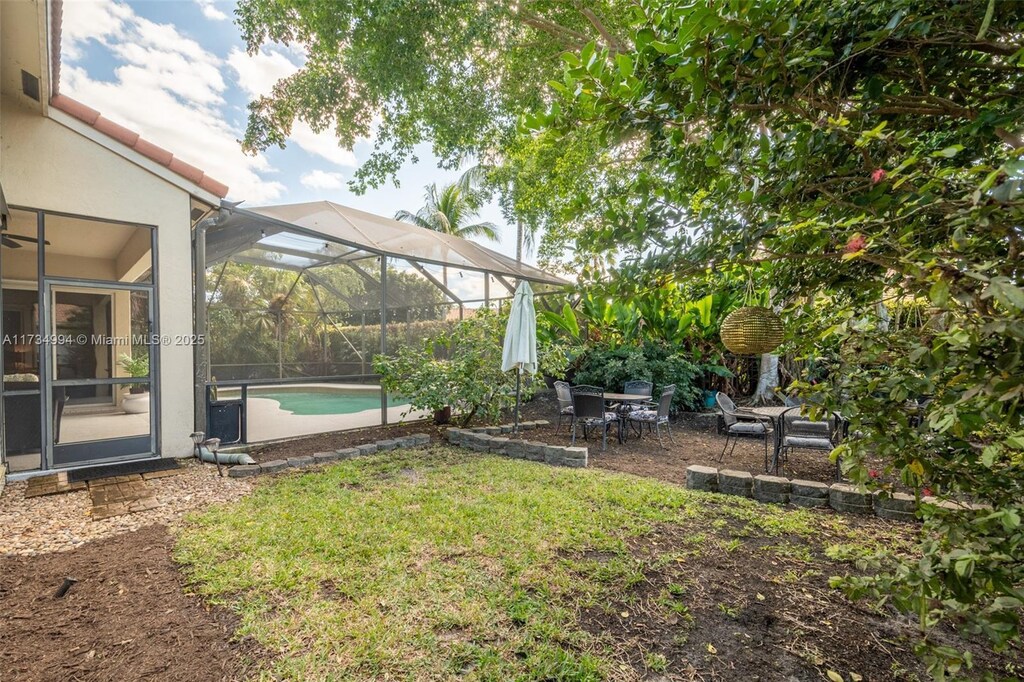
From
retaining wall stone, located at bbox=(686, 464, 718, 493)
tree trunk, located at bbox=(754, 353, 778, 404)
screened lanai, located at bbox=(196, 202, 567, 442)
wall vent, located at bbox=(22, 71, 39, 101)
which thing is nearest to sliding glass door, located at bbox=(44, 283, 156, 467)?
screened lanai, located at bbox=(196, 202, 567, 442)

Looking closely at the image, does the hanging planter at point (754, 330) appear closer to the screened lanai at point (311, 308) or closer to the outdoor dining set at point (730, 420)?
the outdoor dining set at point (730, 420)

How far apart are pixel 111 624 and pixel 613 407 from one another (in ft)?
24.3

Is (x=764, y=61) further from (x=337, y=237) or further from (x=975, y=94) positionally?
(x=337, y=237)

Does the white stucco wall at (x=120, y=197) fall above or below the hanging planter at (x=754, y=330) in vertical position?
above

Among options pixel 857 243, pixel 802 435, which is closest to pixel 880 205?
pixel 857 243

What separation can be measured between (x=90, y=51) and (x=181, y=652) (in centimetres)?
860

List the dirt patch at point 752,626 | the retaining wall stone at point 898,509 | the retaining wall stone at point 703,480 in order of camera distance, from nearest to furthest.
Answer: the dirt patch at point 752,626
the retaining wall stone at point 898,509
the retaining wall stone at point 703,480

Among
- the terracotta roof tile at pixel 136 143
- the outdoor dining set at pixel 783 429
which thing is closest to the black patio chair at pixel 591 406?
the outdoor dining set at pixel 783 429

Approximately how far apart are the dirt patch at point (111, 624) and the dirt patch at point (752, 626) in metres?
2.13

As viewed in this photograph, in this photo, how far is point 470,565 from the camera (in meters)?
3.37

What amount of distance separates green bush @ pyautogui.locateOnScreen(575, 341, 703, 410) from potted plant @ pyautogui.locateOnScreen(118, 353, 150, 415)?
760cm

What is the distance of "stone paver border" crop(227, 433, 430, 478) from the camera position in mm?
5648

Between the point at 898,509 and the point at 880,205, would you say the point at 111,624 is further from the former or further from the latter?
the point at 898,509

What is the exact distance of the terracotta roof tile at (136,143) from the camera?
210 inches
